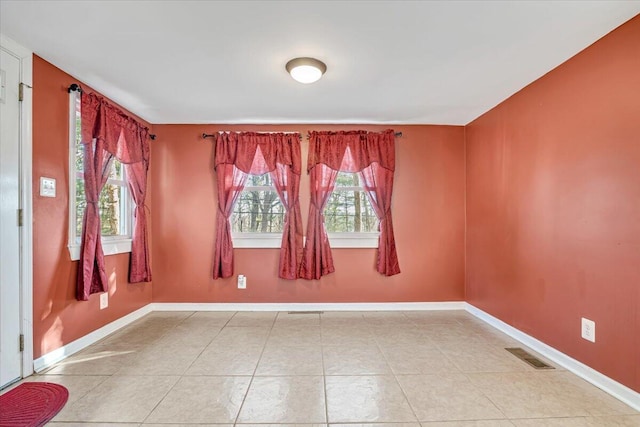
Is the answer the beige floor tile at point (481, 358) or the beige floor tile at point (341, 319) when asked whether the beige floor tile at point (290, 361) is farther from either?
the beige floor tile at point (481, 358)

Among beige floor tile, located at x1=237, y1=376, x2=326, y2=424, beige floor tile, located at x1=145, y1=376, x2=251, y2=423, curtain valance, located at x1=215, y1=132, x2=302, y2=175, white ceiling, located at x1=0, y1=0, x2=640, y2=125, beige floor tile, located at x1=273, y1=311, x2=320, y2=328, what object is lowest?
beige floor tile, located at x1=273, y1=311, x2=320, y2=328

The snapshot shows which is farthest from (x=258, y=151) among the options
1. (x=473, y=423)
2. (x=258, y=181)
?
(x=473, y=423)


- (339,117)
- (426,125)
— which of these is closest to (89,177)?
(339,117)

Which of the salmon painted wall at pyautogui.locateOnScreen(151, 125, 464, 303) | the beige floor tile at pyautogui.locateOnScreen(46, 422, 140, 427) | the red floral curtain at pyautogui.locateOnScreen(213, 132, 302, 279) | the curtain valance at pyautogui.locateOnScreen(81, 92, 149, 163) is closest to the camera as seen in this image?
the beige floor tile at pyautogui.locateOnScreen(46, 422, 140, 427)

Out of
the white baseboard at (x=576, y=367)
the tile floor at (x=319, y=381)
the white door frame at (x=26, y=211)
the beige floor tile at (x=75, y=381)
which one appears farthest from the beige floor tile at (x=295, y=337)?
the white baseboard at (x=576, y=367)

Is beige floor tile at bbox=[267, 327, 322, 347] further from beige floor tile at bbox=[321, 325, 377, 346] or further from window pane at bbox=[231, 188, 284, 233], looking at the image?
window pane at bbox=[231, 188, 284, 233]

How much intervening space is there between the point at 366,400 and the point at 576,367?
154 centimetres

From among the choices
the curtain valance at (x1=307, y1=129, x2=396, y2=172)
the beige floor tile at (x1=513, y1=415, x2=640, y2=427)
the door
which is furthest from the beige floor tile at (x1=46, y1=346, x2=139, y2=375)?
the beige floor tile at (x1=513, y1=415, x2=640, y2=427)

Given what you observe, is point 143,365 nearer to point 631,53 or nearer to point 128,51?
point 128,51

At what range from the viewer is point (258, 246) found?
367 centimetres

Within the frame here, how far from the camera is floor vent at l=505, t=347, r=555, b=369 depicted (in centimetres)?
225

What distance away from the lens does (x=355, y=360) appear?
7.70 feet

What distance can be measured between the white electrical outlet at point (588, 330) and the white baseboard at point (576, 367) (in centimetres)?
20

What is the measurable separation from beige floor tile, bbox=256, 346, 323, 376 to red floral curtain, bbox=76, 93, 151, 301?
5.07 ft
